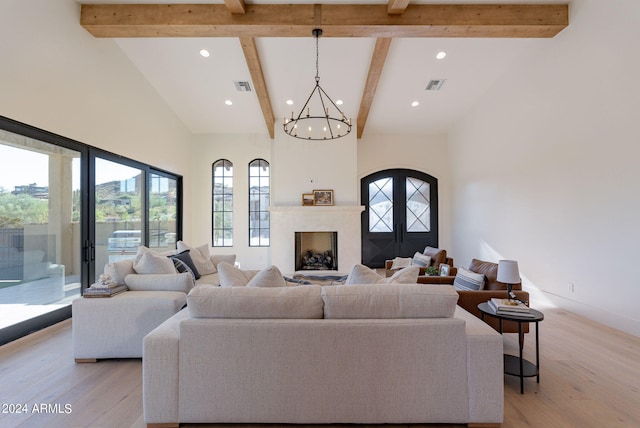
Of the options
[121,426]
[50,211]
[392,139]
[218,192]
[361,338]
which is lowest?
[121,426]

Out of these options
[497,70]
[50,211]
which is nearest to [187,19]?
[50,211]

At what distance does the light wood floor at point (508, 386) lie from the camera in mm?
2035

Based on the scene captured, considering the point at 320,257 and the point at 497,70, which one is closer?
the point at 497,70

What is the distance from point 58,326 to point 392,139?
23.2 feet

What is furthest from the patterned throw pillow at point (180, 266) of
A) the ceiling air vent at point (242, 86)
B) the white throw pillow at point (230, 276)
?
the ceiling air vent at point (242, 86)

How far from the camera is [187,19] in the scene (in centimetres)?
404

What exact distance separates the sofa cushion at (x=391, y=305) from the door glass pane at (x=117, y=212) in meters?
4.20

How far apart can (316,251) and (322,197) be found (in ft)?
4.22

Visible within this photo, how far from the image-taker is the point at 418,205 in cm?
793

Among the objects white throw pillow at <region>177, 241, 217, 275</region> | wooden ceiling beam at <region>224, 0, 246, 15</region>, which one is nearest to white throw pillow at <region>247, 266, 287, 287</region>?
white throw pillow at <region>177, 241, 217, 275</region>

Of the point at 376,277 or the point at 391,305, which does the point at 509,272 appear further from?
the point at 391,305

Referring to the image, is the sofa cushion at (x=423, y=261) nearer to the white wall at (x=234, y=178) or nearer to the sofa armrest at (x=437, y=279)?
the sofa armrest at (x=437, y=279)

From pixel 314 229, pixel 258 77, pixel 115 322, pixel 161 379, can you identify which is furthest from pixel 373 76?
pixel 161 379

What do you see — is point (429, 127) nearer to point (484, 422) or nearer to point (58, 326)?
point (484, 422)
